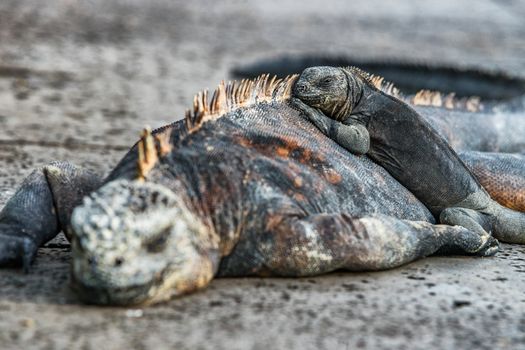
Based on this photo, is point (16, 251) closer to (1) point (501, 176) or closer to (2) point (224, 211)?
(2) point (224, 211)

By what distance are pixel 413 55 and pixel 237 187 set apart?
8258 millimetres

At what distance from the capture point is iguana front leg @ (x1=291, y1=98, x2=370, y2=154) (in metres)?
4.43

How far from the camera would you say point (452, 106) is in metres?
5.87

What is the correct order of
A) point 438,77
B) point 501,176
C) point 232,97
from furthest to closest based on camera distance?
point 438,77, point 501,176, point 232,97

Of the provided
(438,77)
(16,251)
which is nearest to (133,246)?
(16,251)

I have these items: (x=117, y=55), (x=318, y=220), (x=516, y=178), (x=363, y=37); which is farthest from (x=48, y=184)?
(x=363, y=37)

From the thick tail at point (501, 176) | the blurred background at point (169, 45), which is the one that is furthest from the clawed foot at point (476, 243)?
the blurred background at point (169, 45)

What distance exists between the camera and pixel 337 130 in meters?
4.46

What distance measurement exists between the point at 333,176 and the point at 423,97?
160 cm

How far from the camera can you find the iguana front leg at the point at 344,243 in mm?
3764

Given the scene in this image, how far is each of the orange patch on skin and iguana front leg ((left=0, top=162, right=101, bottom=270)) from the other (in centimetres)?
98

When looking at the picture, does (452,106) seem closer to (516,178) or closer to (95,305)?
(516,178)

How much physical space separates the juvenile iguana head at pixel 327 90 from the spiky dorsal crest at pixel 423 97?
18cm

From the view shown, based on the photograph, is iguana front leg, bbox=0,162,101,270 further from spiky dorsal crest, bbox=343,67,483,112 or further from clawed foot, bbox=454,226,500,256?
clawed foot, bbox=454,226,500,256
